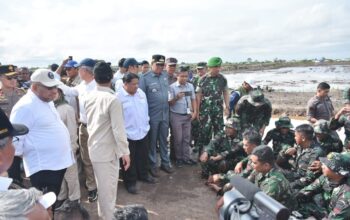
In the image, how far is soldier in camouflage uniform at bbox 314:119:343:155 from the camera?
495cm

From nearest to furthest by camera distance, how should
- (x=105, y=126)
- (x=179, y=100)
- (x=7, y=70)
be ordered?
(x=105, y=126) → (x=7, y=70) → (x=179, y=100)

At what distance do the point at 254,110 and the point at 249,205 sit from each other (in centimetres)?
444

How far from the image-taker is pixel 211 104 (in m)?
6.08

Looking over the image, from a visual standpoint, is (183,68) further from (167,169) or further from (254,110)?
(167,169)

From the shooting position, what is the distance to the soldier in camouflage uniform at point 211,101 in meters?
6.04

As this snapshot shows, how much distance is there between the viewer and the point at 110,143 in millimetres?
3545

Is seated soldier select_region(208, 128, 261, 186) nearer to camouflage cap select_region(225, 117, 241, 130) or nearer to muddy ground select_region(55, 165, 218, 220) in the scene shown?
muddy ground select_region(55, 165, 218, 220)

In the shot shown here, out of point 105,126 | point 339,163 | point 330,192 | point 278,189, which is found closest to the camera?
point 278,189

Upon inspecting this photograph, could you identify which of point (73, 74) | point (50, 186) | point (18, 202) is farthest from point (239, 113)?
point (18, 202)

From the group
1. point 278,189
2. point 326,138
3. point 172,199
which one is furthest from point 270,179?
point 326,138

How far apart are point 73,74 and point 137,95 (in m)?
1.42

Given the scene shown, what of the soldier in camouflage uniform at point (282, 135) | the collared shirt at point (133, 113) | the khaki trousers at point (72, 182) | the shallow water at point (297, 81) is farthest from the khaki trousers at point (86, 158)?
the shallow water at point (297, 81)

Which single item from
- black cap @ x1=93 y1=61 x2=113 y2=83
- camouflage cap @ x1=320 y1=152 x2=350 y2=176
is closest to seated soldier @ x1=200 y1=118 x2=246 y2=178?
camouflage cap @ x1=320 y1=152 x2=350 y2=176

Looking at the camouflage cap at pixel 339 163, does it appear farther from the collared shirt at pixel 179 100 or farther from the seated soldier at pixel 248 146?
the collared shirt at pixel 179 100
